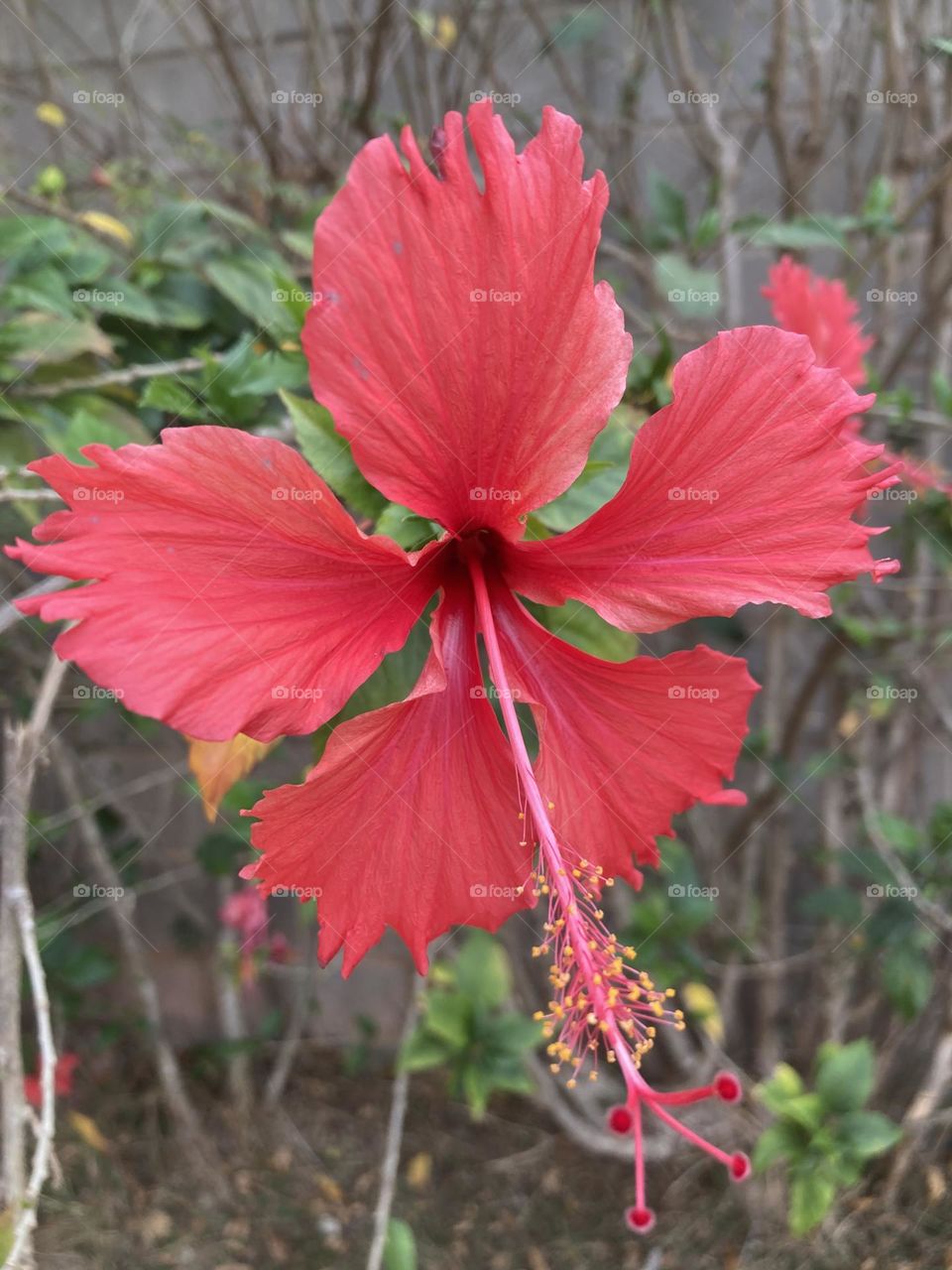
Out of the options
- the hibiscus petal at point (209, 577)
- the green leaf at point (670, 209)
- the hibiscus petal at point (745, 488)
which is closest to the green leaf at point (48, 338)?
the hibiscus petal at point (209, 577)

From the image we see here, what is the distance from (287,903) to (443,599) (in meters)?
1.67

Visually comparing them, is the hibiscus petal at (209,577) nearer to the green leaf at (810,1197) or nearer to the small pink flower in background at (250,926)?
the green leaf at (810,1197)

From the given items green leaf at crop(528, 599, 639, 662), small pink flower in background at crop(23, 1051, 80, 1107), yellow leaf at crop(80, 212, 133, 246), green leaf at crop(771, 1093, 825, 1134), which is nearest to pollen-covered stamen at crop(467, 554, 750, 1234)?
green leaf at crop(528, 599, 639, 662)

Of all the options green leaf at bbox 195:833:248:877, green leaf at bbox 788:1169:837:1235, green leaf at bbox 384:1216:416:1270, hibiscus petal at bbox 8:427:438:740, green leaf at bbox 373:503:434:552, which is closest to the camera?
hibiscus petal at bbox 8:427:438:740

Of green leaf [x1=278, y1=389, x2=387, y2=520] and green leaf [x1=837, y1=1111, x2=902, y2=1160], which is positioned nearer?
green leaf [x1=278, y1=389, x2=387, y2=520]

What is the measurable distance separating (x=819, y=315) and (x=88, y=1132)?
77.6 inches

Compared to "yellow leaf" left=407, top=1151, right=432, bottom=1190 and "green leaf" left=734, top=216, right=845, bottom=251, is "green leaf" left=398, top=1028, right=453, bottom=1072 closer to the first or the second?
"yellow leaf" left=407, top=1151, right=432, bottom=1190

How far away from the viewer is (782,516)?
2.01 ft

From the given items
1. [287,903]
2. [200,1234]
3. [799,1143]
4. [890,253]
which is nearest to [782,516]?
[799,1143]

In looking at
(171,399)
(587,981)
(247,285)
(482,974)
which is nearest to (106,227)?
(247,285)

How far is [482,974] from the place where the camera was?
5.57ft

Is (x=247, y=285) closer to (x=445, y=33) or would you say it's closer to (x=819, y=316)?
(x=819, y=316)

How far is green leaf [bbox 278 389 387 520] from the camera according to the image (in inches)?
26.9

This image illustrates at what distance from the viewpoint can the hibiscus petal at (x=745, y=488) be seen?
58 cm
